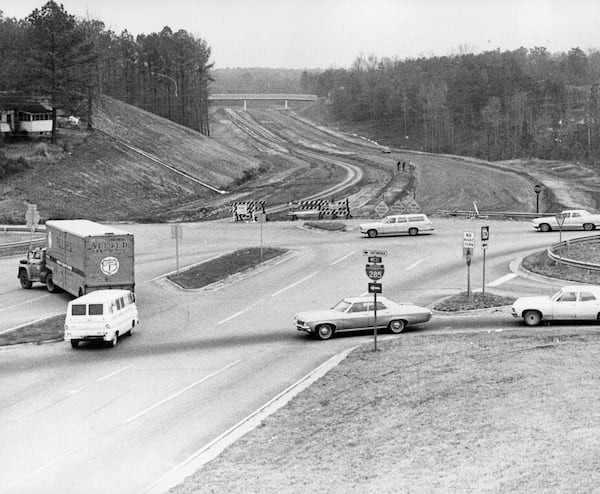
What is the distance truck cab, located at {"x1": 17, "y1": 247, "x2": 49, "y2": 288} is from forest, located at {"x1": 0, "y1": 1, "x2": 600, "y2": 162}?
45527mm

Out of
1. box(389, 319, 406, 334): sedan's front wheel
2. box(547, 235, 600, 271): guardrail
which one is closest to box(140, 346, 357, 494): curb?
box(389, 319, 406, 334): sedan's front wheel

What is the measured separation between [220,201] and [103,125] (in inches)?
1082

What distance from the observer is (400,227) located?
57.7 metres

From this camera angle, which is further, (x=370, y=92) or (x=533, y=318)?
(x=370, y=92)

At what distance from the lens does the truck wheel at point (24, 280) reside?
4341 cm

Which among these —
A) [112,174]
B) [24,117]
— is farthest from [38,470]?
[24,117]

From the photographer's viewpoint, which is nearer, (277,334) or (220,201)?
(277,334)

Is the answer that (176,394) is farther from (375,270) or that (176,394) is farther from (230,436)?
(375,270)

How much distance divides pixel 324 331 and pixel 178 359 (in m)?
5.38

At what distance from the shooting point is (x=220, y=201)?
86.0 meters

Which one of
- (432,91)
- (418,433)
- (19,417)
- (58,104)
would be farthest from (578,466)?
(432,91)

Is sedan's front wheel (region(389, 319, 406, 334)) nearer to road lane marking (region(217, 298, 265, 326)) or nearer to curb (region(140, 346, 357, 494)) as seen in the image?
curb (region(140, 346, 357, 494))

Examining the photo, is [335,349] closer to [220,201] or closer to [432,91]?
[220,201]

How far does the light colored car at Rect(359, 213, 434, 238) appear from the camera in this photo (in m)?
57.4
